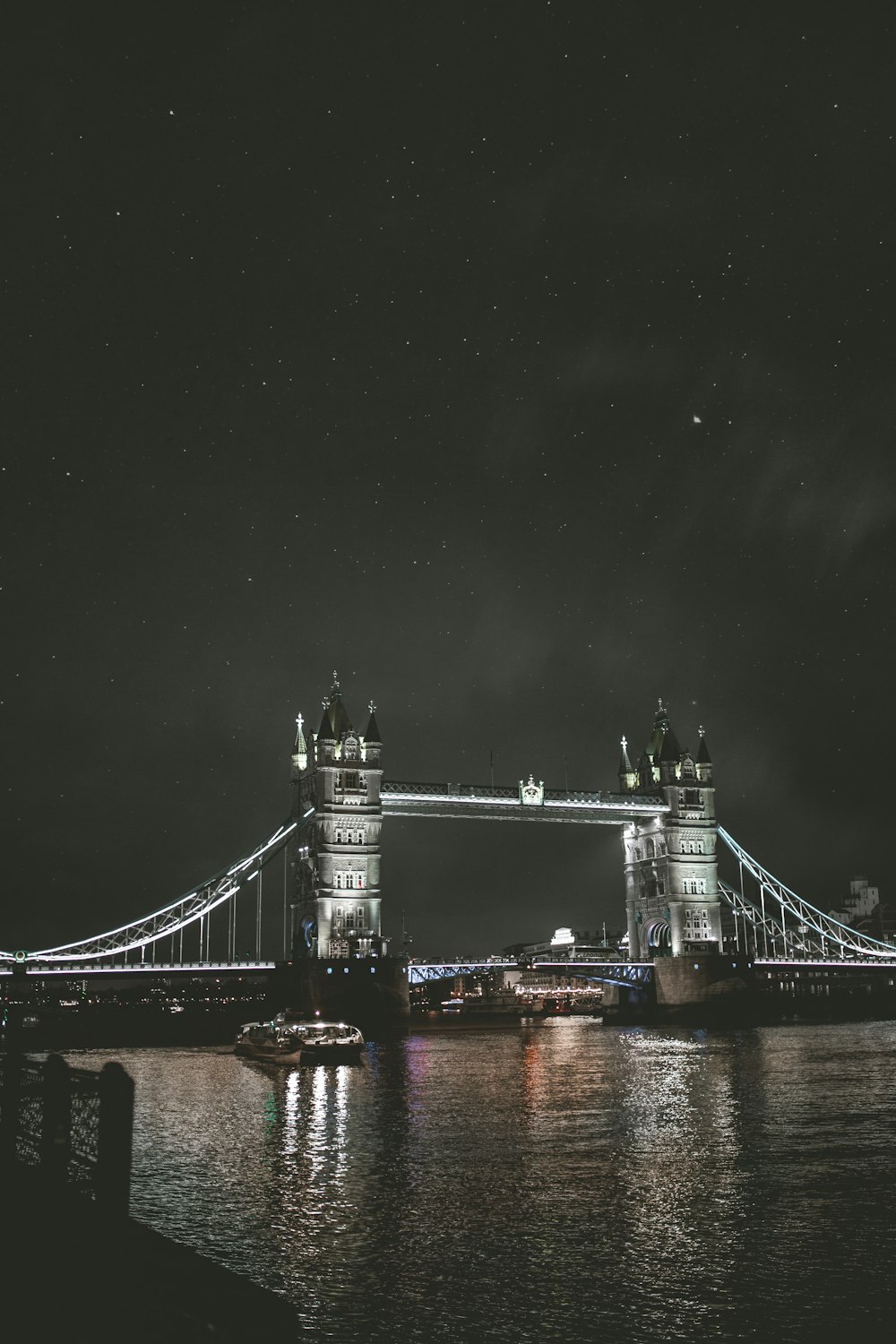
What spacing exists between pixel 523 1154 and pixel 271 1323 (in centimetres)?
1981

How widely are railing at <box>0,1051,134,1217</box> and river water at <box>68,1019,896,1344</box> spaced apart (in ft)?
6.60

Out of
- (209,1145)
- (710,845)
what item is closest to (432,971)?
(710,845)

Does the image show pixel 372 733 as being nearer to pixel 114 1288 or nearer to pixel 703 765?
pixel 703 765

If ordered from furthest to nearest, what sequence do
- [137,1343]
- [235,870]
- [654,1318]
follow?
[235,870]
[654,1318]
[137,1343]

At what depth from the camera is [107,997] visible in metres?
137

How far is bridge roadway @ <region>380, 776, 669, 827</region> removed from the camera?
10219 cm

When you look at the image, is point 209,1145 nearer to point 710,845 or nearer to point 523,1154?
point 523,1154

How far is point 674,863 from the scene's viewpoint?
116m

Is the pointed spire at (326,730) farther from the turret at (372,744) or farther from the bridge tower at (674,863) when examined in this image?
the bridge tower at (674,863)

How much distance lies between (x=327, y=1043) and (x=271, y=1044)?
3.10 metres

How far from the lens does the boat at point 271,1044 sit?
5209cm

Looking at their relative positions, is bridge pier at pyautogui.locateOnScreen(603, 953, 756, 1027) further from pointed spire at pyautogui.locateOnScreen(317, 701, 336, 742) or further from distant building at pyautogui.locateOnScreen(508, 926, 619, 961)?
pointed spire at pyautogui.locateOnScreen(317, 701, 336, 742)

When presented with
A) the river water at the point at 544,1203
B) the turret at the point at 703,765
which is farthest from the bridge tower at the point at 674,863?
the river water at the point at 544,1203

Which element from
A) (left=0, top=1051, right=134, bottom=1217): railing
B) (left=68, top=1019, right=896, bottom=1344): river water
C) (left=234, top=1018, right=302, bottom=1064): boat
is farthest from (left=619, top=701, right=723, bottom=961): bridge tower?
(left=0, top=1051, right=134, bottom=1217): railing
